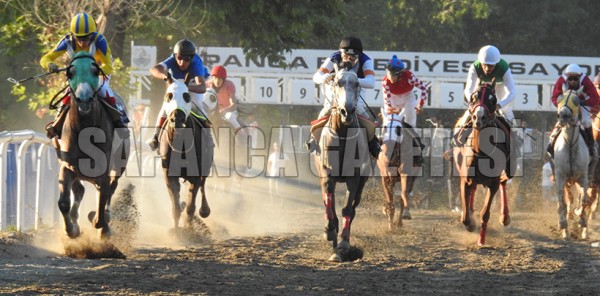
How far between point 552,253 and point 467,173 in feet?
5.53

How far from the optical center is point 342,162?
13.0m

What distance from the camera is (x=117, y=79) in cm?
2036

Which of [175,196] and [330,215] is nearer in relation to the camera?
[330,215]

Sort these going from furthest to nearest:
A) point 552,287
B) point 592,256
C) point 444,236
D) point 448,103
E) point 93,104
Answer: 1. point 448,103
2. point 444,236
3. point 592,256
4. point 93,104
5. point 552,287

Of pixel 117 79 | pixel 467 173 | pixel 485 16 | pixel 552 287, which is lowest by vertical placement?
pixel 552 287

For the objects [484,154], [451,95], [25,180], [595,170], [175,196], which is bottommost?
[175,196]

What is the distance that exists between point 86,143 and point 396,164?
645 cm

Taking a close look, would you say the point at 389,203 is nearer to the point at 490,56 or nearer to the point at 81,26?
the point at 490,56

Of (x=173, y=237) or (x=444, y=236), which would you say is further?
(x=444, y=236)

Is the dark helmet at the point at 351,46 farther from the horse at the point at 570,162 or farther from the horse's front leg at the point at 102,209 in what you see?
the horse at the point at 570,162

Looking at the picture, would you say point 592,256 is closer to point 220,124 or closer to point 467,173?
point 467,173

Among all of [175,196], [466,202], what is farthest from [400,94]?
[175,196]

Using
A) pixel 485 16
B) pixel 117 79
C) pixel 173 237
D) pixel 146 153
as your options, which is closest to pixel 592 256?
pixel 173 237

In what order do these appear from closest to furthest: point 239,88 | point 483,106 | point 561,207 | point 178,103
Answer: point 483,106 → point 178,103 → point 561,207 → point 239,88
